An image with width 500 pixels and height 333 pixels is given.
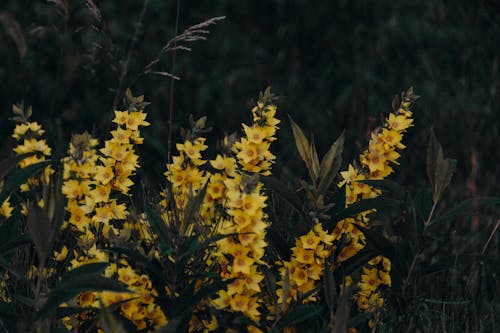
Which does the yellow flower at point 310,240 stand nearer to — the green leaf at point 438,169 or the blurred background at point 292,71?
the green leaf at point 438,169

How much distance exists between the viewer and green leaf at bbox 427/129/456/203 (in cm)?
194

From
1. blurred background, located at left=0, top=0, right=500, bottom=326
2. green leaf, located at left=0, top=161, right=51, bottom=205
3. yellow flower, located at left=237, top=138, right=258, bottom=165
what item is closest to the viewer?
green leaf, located at left=0, top=161, right=51, bottom=205

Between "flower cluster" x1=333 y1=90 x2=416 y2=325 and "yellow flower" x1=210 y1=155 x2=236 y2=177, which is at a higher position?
"yellow flower" x1=210 y1=155 x2=236 y2=177

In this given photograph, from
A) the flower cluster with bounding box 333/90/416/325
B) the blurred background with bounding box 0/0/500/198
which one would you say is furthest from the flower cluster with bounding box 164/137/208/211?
the blurred background with bounding box 0/0/500/198

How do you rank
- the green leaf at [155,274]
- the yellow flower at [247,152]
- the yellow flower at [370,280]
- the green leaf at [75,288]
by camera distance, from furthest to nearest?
the yellow flower at [370,280] < the yellow flower at [247,152] < the green leaf at [155,274] < the green leaf at [75,288]

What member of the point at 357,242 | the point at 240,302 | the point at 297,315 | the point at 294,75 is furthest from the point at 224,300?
the point at 294,75

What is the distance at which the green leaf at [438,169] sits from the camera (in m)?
1.94

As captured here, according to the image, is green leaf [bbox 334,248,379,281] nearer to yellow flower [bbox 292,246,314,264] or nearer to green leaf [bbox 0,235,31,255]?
yellow flower [bbox 292,246,314,264]

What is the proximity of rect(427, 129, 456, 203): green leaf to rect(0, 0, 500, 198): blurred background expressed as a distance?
1.16 meters

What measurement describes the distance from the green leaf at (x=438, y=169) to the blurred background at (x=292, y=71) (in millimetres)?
1162

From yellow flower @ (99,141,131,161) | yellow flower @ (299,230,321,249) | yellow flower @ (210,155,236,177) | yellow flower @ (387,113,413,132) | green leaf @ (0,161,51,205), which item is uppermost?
yellow flower @ (99,141,131,161)

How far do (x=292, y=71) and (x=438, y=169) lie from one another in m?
3.24

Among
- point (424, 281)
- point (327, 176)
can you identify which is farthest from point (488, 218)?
point (327, 176)

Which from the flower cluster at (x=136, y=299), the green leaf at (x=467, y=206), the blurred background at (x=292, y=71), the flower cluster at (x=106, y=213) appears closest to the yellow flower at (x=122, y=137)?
the flower cluster at (x=106, y=213)
